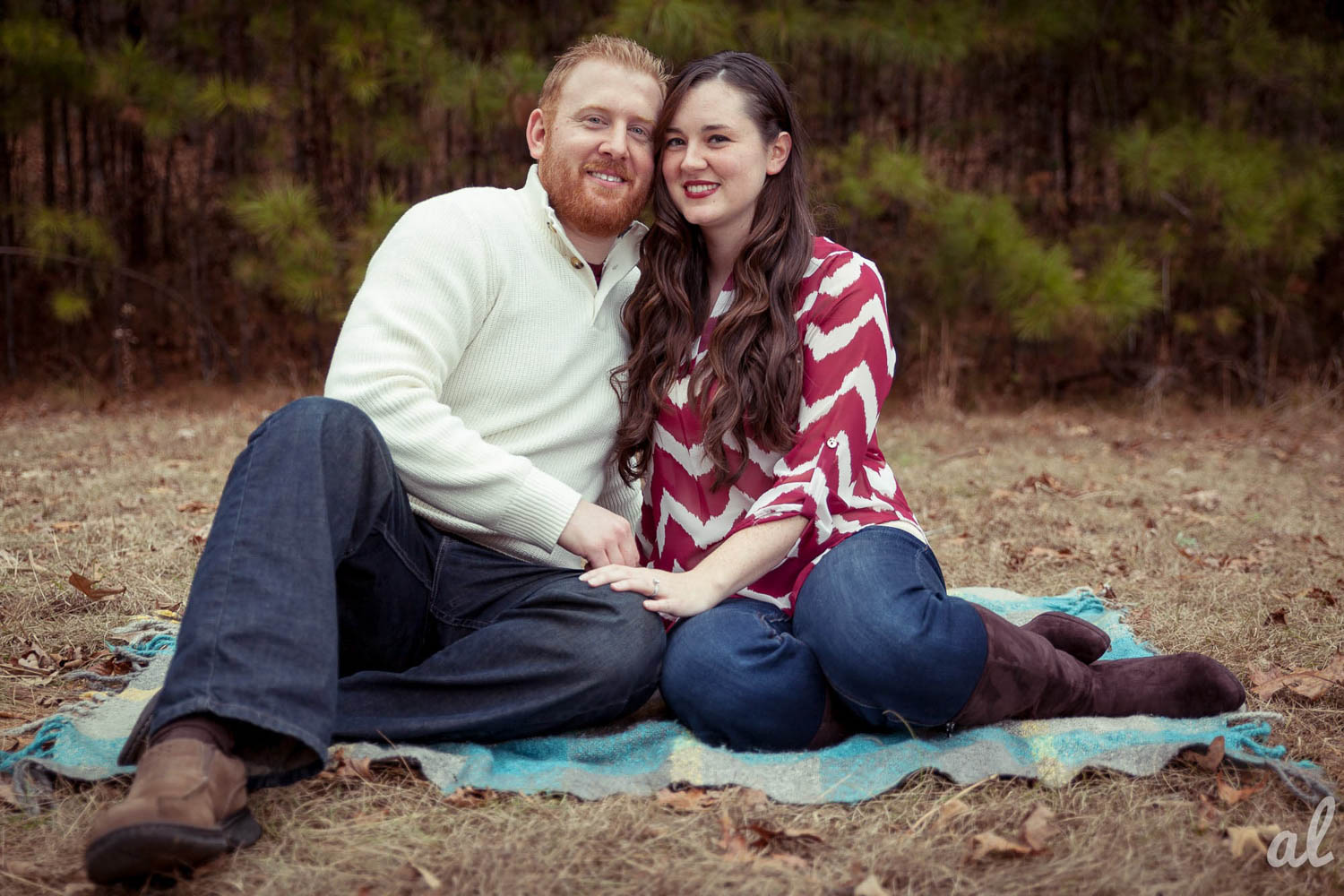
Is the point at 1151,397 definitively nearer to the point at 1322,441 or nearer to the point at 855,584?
the point at 1322,441

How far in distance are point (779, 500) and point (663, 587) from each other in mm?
262

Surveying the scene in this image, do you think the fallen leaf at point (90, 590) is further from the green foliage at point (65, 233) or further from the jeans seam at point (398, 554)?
the green foliage at point (65, 233)

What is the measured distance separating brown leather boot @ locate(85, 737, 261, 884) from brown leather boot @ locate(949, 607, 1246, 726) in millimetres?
1192

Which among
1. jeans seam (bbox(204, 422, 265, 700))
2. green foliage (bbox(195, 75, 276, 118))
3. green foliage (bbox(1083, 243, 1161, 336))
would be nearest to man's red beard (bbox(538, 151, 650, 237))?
jeans seam (bbox(204, 422, 265, 700))

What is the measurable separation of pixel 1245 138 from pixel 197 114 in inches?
256

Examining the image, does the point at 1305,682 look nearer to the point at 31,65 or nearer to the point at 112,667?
the point at 112,667

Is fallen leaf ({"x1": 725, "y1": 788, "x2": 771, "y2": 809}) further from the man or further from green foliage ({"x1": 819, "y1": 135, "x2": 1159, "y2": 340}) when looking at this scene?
green foliage ({"x1": 819, "y1": 135, "x2": 1159, "y2": 340})

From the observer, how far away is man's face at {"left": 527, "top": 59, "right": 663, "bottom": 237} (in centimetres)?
227

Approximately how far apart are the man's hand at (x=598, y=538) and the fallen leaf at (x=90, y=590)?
1.47 meters

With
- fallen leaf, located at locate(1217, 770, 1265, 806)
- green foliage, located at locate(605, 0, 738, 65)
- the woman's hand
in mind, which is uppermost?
green foliage, located at locate(605, 0, 738, 65)

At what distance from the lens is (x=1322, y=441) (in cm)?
610

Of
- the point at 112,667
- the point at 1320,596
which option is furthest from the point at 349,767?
the point at 1320,596

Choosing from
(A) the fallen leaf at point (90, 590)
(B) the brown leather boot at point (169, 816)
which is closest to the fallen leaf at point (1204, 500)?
(A) the fallen leaf at point (90, 590)

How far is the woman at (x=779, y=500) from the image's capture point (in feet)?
6.25
